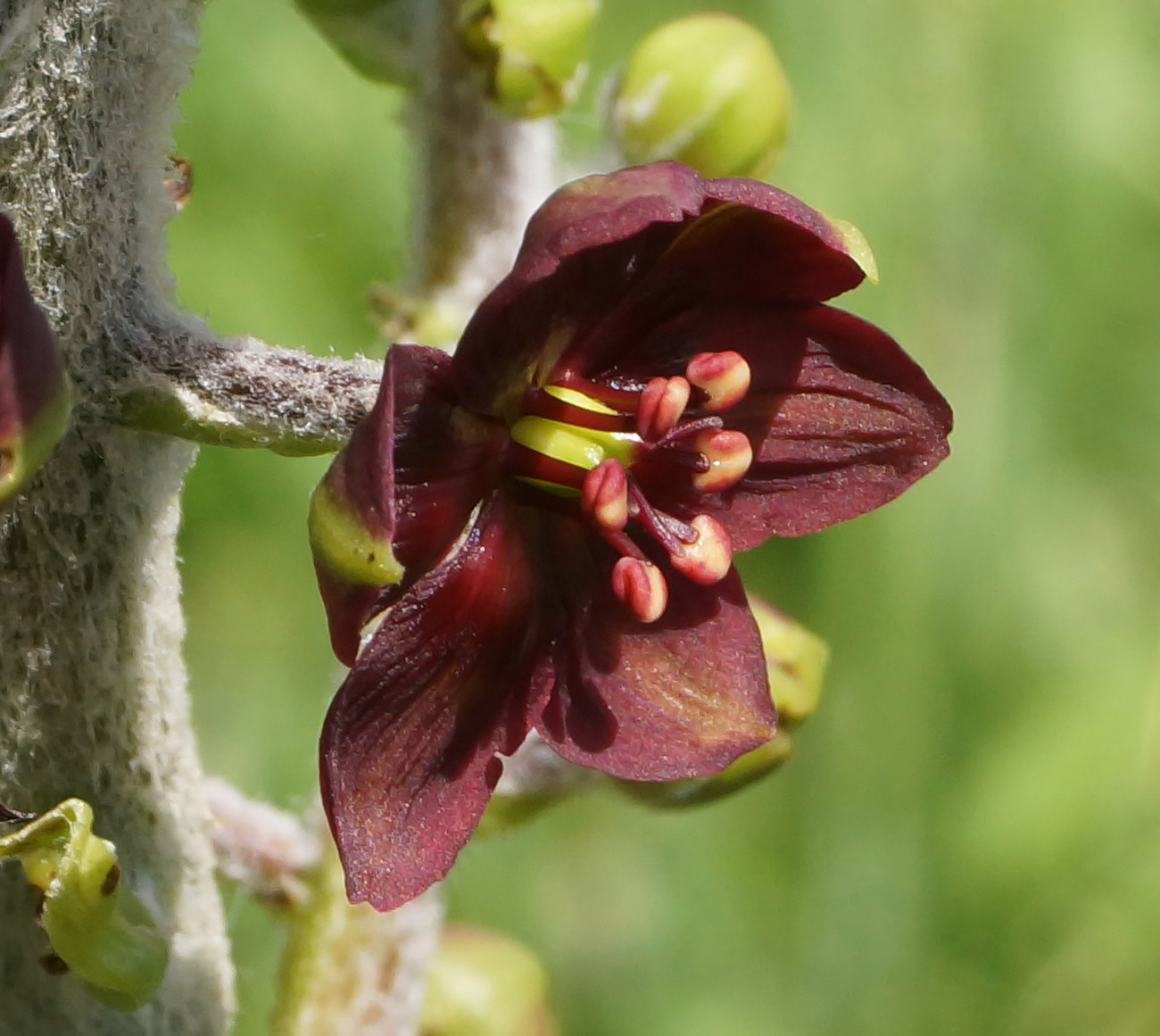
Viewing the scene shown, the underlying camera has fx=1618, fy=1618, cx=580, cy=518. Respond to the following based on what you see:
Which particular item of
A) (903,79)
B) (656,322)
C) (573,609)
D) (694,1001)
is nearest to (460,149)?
(656,322)

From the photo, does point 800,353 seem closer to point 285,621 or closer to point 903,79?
point 285,621

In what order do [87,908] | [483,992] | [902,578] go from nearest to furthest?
1. [87,908]
2. [483,992]
3. [902,578]

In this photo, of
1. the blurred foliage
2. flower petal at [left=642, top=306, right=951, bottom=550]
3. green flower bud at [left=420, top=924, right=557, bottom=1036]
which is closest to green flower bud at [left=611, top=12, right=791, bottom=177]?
flower petal at [left=642, top=306, right=951, bottom=550]

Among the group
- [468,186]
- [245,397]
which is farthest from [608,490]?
[468,186]

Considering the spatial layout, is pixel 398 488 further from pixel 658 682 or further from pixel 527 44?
pixel 527 44

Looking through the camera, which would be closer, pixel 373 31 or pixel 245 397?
pixel 245 397

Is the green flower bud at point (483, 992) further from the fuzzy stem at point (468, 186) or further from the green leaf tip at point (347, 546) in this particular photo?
the green leaf tip at point (347, 546)

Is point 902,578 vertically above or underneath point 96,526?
underneath

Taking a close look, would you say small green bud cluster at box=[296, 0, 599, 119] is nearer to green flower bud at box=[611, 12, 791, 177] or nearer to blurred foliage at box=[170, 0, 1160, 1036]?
green flower bud at box=[611, 12, 791, 177]
